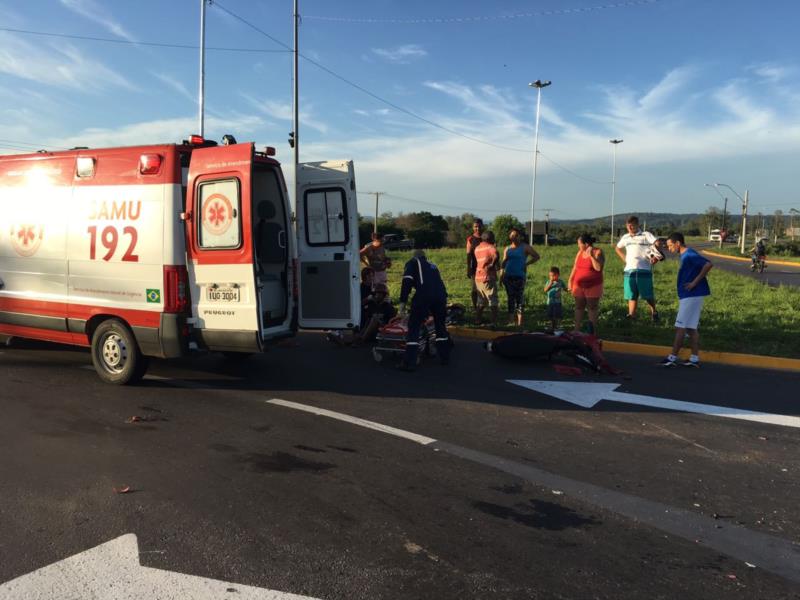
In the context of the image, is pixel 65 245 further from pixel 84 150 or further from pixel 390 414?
pixel 390 414

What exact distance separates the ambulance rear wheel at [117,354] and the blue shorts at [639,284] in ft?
27.2

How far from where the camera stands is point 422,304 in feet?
24.8

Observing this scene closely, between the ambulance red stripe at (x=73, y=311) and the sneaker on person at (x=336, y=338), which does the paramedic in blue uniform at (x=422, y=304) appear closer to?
the sneaker on person at (x=336, y=338)

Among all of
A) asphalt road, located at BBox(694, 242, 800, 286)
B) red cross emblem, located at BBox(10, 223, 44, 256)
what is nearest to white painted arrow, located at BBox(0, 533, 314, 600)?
red cross emblem, located at BBox(10, 223, 44, 256)

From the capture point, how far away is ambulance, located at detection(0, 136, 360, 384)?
233 inches

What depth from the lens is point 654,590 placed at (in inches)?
109

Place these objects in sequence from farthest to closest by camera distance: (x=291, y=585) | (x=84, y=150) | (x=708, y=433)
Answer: (x=84, y=150) < (x=708, y=433) < (x=291, y=585)

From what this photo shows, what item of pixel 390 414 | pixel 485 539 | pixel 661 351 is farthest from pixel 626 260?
pixel 485 539

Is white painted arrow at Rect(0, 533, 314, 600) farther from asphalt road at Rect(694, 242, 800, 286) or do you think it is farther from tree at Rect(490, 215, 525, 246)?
tree at Rect(490, 215, 525, 246)

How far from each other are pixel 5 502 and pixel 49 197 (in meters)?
4.21

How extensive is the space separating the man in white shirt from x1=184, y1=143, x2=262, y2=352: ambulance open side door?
714cm

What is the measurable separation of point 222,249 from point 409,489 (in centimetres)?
329

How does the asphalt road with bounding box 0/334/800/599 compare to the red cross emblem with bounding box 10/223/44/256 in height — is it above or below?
below

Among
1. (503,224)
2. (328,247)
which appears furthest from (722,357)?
(503,224)
